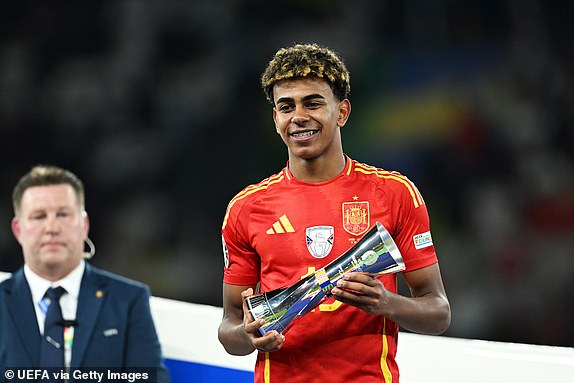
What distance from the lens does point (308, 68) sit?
206 centimetres

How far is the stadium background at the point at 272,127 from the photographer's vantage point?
4.84 m

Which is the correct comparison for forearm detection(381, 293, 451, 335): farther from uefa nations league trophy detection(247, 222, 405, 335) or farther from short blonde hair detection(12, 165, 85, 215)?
short blonde hair detection(12, 165, 85, 215)

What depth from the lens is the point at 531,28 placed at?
17.0 feet

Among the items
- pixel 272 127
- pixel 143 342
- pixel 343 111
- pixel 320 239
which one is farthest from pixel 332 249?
pixel 272 127

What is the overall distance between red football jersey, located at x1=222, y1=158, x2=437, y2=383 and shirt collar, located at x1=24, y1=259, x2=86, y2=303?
A: 1084 millimetres

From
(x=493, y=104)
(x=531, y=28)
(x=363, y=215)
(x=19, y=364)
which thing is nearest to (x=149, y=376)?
(x=19, y=364)

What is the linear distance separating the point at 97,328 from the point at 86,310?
81 mm

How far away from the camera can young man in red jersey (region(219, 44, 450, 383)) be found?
6.69ft

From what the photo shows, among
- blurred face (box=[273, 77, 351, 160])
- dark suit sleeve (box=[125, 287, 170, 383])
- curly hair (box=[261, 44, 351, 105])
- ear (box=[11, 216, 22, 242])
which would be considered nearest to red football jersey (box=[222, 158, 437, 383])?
blurred face (box=[273, 77, 351, 160])

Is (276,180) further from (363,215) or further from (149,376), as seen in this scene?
(149,376)

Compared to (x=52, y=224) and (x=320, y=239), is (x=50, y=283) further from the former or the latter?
(x=320, y=239)

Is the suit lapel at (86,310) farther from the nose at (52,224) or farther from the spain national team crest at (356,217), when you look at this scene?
the spain national team crest at (356,217)

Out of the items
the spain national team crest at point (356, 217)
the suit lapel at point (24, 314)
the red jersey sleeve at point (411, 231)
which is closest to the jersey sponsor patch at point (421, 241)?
the red jersey sleeve at point (411, 231)

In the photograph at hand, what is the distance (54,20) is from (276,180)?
16.5ft
